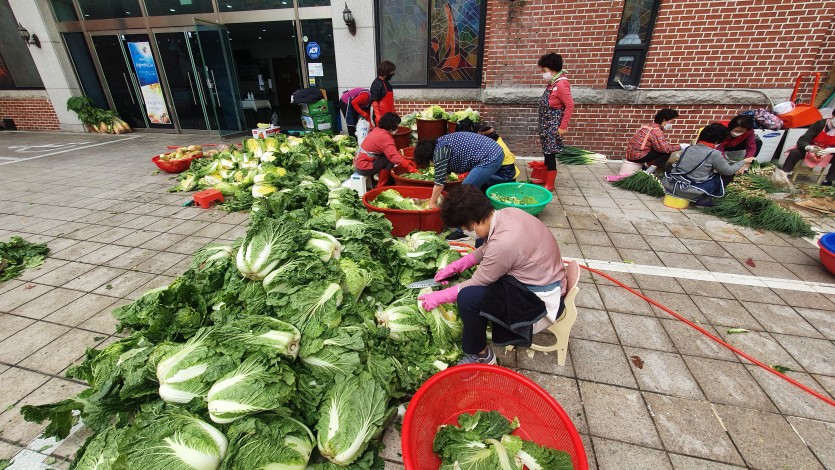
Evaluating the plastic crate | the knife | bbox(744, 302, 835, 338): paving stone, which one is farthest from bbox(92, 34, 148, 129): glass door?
bbox(744, 302, 835, 338): paving stone

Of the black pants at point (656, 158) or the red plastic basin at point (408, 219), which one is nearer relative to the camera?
the red plastic basin at point (408, 219)

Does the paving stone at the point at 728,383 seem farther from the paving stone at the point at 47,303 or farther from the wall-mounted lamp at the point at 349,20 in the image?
the wall-mounted lamp at the point at 349,20

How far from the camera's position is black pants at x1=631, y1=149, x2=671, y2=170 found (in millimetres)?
6648

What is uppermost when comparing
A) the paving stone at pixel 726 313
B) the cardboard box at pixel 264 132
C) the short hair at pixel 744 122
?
the short hair at pixel 744 122

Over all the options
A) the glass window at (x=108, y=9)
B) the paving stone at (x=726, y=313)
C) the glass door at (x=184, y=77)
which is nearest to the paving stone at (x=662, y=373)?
the paving stone at (x=726, y=313)

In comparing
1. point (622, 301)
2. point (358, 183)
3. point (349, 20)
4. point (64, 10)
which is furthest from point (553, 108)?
point (64, 10)

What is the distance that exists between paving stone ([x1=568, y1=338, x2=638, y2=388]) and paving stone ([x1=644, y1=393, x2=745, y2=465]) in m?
0.21

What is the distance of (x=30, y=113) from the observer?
499 inches

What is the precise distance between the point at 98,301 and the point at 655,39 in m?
9.99

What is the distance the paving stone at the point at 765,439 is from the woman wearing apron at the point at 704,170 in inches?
166

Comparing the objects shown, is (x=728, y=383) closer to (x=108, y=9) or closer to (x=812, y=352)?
(x=812, y=352)

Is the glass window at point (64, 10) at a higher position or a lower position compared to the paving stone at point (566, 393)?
higher

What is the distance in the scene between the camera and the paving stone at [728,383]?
2506 millimetres

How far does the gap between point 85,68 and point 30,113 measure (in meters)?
3.20
